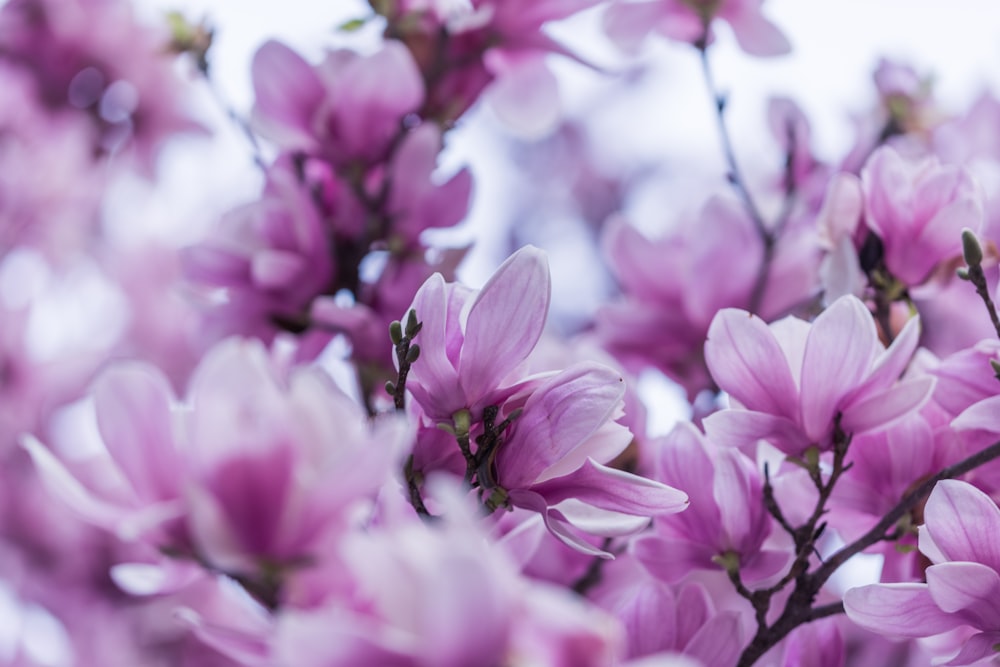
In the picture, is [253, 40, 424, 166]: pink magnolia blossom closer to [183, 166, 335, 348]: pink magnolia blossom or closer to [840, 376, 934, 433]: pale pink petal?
[183, 166, 335, 348]: pink magnolia blossom

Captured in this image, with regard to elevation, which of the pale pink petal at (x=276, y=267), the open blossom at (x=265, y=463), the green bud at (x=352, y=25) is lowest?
the pale pink petal at (x=276, y=267)

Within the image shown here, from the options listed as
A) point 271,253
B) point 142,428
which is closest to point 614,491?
point 142,428

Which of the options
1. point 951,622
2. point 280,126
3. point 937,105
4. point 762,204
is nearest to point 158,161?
point 280,126

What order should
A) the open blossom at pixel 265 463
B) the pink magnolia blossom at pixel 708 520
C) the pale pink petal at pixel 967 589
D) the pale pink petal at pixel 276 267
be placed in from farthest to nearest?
the pale pink petal at pixel 276 267
the pink magnolia blossom at pixel 708 520
the pale pink petal at pixel 967 589
the open blossom at pixel 265 463

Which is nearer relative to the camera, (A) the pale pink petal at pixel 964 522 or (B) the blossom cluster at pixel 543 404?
(B) the blossom cluster at pixel 543 404

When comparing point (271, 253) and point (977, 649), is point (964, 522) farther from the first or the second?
point (271, 253)

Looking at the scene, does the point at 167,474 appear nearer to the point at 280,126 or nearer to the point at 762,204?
the point at 280,126

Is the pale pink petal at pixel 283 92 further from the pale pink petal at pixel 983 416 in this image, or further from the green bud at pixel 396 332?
the pale pink petal at pixel 983 416

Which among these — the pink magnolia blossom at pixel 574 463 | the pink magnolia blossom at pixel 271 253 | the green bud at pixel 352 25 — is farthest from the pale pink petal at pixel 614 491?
the green bud at pixel 352 25

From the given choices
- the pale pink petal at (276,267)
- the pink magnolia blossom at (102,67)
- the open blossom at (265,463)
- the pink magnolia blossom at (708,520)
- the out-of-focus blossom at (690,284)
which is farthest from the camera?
the pink magnolia blossom at (102,67)
